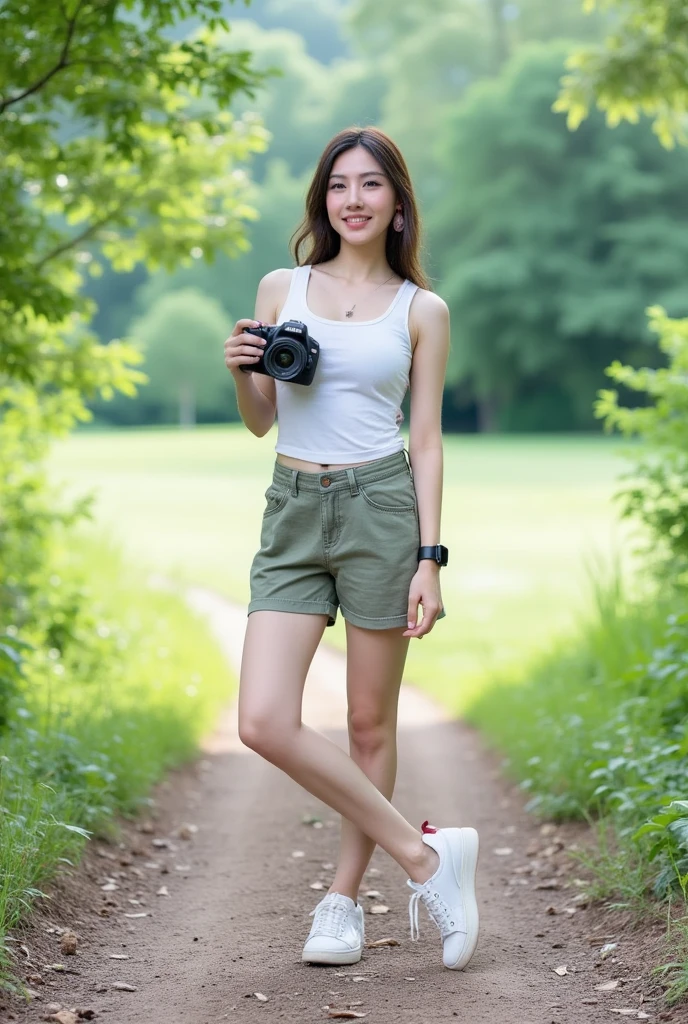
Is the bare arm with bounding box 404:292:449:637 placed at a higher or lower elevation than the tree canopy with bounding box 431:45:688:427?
lower

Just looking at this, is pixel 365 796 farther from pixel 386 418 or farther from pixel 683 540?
pixel 683 540

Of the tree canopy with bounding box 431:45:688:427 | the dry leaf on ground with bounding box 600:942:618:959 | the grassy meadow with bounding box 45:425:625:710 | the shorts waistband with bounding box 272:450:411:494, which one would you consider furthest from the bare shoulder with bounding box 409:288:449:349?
the tree canopy with bounding box 431:45:688:427

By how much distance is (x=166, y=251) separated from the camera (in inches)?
310

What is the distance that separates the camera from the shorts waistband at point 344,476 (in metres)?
3.35

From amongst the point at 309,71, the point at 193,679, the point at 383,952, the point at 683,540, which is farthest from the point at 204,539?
the point at 309,71

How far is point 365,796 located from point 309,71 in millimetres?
80803

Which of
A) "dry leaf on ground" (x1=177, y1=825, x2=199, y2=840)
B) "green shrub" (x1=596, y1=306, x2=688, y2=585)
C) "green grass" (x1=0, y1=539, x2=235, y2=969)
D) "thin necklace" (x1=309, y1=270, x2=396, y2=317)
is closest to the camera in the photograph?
"thin necklace" (x1=309, y1=270, x2=396, y2=317)

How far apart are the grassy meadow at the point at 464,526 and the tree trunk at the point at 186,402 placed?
60.2 feet

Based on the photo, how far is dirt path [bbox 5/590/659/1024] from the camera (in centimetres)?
314

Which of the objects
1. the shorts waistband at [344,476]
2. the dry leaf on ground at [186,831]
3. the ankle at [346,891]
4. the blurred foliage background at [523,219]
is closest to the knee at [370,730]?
the ankle at [346,891]

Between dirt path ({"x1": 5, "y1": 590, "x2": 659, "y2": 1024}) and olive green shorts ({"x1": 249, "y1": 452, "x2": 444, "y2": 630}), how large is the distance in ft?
3.24

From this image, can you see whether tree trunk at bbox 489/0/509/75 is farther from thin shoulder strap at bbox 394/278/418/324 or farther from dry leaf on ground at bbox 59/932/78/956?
dry leaf on ground at bbox 59/932/78/956

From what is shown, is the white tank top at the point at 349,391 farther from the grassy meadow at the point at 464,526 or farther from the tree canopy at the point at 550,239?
the tree canopy at the point at 550,239

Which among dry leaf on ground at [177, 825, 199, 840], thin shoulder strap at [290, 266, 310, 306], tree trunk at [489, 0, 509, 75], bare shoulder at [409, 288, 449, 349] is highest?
tree trunk at [489, 0, 509, 75]
